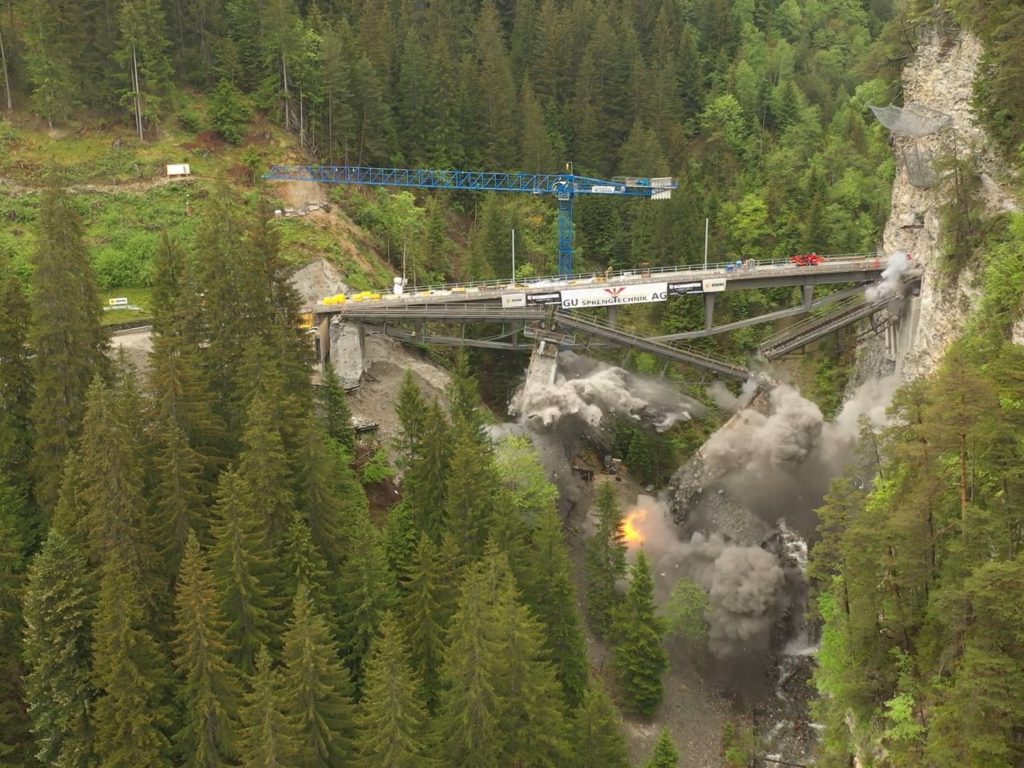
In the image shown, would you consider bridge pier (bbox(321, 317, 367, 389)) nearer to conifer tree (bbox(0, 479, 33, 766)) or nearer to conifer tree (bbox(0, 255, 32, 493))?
conifer tree (bbox(0, 255, 32, 493))

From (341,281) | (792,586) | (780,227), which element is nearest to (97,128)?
(341,281)

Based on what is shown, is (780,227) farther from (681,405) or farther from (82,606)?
(82,606)

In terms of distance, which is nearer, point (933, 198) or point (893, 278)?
point (933, 198)

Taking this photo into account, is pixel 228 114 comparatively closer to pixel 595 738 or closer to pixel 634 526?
pixel 634 526

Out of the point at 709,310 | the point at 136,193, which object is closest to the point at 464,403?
the point at 709,310

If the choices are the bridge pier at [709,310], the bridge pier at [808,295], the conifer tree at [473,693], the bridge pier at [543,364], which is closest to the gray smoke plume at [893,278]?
the bridge pier at [808,295]

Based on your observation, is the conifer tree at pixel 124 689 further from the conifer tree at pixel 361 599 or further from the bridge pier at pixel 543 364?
the bridge pier at pixel 543 364
